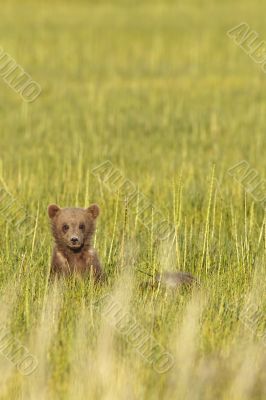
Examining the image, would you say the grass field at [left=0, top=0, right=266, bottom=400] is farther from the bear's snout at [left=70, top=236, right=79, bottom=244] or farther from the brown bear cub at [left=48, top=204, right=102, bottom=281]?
the bear's snout at [left=70, top=236, right=79, bottom=244]

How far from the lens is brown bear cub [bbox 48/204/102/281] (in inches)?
300

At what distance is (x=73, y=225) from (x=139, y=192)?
2083 mm

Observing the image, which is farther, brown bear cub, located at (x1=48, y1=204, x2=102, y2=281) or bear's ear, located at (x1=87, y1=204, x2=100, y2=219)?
bear's ear, located at (x1=87, y1=204, x2=100, y2=219)

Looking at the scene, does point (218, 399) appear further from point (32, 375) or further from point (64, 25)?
point (64, 25)

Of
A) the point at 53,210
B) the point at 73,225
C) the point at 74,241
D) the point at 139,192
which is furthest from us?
the point at 139,192

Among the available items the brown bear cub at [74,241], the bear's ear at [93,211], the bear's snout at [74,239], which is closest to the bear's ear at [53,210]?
the brown bear cub at [74,241]

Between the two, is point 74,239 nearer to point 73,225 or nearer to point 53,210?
point 73,225

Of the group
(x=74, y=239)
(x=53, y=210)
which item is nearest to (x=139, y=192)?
(x=53, y=210)

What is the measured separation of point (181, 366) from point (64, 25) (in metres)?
23.8

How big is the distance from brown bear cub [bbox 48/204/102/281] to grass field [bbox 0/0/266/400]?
7.0 inches

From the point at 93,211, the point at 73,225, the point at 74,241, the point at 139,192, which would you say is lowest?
the point at 74,241

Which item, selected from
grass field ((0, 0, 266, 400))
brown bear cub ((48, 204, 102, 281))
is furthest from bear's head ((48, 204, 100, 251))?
grass field ((0, 0, 266, 400))

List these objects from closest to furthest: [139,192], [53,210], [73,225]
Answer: [73,225]
[53,210]
[139,192]

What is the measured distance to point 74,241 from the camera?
757cm
